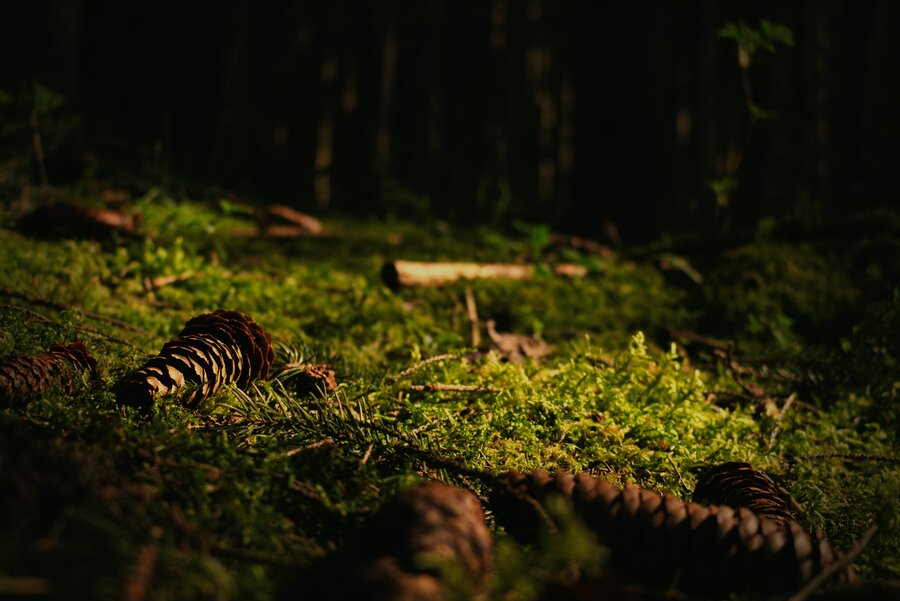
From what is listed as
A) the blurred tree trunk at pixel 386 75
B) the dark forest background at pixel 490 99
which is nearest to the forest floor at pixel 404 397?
the dark forest background at pixel 490 99

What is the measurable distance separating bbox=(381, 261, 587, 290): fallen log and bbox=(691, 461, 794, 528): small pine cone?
2.04 meters

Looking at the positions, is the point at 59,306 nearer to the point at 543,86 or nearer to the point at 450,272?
the point at 450,272

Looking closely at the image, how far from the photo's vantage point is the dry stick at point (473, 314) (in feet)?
9.57

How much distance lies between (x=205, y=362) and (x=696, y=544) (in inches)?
53.6

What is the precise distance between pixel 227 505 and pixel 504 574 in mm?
611

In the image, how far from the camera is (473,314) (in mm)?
3150

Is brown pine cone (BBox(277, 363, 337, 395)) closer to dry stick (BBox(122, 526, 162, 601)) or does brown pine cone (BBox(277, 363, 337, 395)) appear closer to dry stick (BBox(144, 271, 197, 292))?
dry stick (BBox(122, 526, 162, 601))

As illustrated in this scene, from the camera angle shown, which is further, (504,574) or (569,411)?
(569,411)

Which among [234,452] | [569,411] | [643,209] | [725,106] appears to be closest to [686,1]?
[725,106]

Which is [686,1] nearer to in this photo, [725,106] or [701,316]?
[725,106]

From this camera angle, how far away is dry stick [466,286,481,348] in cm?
292

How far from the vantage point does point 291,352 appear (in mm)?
2051

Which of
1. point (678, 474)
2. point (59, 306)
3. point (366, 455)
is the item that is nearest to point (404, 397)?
point (366, 455)

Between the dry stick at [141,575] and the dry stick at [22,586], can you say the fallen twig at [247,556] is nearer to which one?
the dry stick at [141,575]
